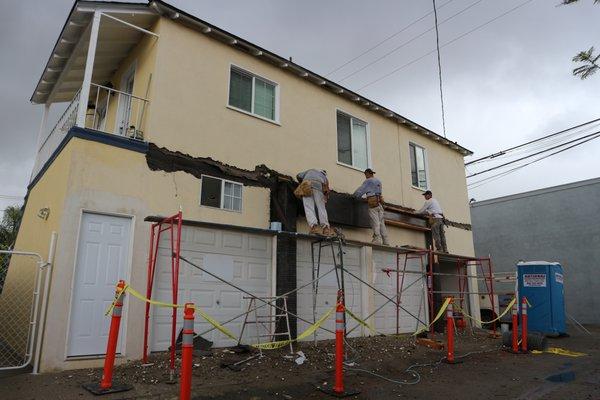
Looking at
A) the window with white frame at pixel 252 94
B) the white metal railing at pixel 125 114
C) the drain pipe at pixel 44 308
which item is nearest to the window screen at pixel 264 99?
the window with white frame at pixel 252 94

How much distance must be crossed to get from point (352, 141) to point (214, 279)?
5.96 metres

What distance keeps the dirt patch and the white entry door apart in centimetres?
57

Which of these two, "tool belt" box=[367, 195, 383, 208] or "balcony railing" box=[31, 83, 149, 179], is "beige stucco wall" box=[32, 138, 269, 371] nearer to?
"balcony railing" box=[31, 83, 149, 179]

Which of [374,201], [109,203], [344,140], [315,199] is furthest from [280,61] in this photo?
[109,203]

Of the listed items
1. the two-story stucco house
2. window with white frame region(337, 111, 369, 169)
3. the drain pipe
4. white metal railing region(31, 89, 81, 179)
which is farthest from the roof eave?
the drain pipe

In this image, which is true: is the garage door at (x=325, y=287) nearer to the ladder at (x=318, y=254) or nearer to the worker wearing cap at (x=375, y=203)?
the ladder at (x=318, y=254)

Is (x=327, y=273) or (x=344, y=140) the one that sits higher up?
(x=344, y=140)

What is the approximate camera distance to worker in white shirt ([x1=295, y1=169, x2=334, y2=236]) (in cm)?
968

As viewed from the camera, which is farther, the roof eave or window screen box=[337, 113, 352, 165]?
window screen box=[337, 113, 352, 165]

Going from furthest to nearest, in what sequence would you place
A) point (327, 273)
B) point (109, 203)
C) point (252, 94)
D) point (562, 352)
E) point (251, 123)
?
point (252, 94) < point (251, 123) < point (562, 352) < point (327, 273) < point (109, 203)

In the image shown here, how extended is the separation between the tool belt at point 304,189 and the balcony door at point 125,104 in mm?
3670

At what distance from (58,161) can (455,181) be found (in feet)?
41.9

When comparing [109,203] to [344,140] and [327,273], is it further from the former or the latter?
[344,140]

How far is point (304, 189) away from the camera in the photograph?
9.66 metres
